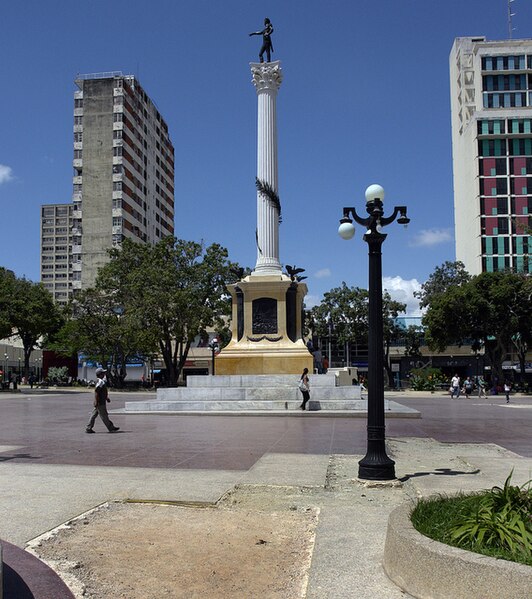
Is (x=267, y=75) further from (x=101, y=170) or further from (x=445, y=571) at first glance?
(x=101, y=170)

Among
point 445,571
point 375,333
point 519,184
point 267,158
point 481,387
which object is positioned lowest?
point 481,387

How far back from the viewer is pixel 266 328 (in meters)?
25.6

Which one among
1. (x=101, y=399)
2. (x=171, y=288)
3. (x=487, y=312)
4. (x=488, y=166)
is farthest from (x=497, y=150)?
(x=101, y=399)

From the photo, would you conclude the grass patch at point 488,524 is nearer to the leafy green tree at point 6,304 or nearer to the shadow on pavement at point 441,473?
the shadow on pavement at point 441,473

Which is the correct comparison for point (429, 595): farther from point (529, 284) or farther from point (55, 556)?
point (529, 284)

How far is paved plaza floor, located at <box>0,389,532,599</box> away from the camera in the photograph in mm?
6170

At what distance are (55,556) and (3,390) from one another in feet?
169

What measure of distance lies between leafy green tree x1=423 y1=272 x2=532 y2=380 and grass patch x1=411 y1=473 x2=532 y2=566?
157ft

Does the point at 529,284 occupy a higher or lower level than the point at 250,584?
higher

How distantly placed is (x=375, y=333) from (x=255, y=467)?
2.99m

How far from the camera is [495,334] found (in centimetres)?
5209

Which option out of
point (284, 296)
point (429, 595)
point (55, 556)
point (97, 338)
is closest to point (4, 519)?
point (55, 556)

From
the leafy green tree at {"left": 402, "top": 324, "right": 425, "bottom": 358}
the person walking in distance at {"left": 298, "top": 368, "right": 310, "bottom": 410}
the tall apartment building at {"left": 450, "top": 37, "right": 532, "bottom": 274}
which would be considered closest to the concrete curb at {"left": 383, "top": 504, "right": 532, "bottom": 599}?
the person walking in distance at {"left": 298, "top": 368, "right": 310, "bottom": 410}

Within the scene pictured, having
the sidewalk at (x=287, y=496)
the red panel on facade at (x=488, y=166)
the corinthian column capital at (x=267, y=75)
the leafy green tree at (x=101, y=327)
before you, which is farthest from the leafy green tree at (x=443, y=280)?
the sidewalk at (x=287, y=496)
